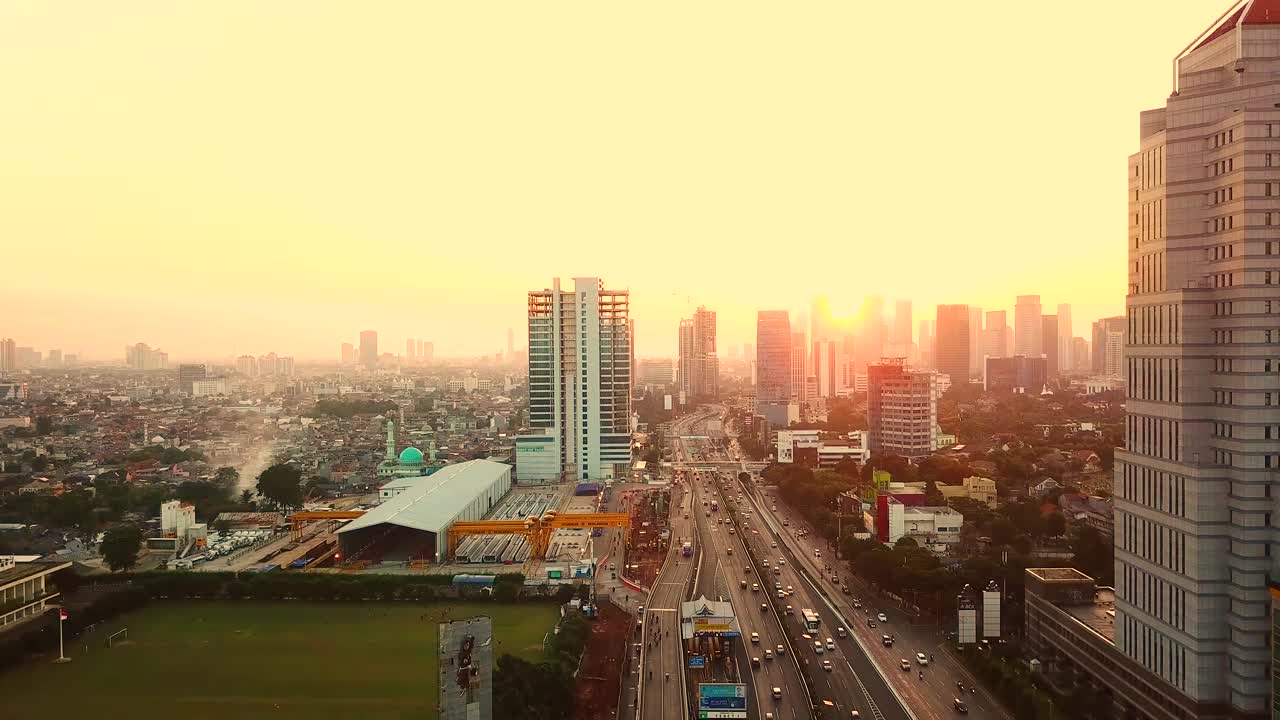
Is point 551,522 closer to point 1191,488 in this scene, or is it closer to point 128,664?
point 128,664

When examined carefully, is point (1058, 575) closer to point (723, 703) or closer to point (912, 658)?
point (912, 658)

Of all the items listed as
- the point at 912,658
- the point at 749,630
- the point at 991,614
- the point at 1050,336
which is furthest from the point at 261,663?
the point at 1050,336

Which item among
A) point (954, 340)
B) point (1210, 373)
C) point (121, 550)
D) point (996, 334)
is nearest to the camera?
point (1210, 373)

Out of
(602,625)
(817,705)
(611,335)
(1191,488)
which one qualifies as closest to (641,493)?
(611,335)

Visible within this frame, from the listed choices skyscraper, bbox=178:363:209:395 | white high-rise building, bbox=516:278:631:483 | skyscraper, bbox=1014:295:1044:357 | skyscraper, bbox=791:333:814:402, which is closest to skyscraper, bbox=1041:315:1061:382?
skyscraper, bbox=1014:295:1044:357

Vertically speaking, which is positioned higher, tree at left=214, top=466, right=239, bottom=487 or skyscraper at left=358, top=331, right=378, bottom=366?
skyscraper at left=358, top=331, right=378, bottom=366

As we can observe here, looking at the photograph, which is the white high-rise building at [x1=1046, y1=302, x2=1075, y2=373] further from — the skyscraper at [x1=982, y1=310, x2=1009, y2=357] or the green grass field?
the green grass field

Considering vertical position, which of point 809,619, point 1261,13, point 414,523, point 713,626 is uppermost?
point 1261,13
